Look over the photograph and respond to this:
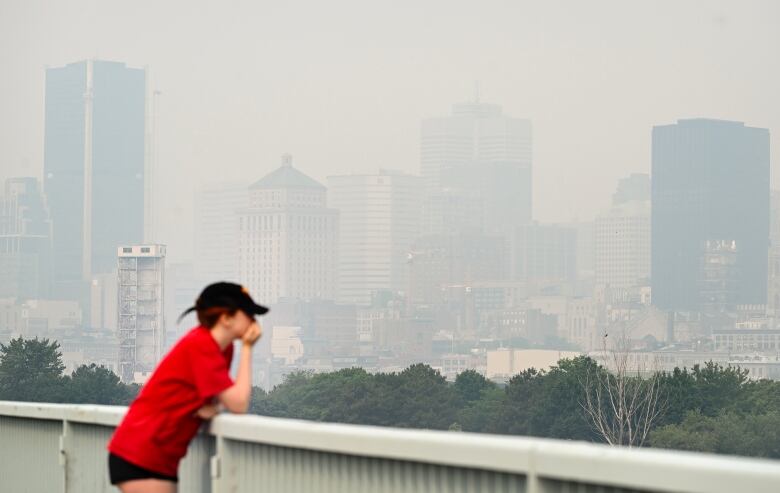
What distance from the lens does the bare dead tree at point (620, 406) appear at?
136 metres

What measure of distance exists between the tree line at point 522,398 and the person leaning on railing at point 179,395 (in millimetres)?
122651

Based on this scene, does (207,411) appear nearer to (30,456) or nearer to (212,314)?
(212,314)

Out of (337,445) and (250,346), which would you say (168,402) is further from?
(337,445)

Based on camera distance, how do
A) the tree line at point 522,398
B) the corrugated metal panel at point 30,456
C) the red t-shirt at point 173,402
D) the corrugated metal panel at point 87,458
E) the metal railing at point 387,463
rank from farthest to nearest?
the tree line at point 522,398 < the corrugated metal panel at point 30,456 < the corrugated metal panel at point 87,458 < the red t-shirt at point 173,402 < the metal railing at point 387,463

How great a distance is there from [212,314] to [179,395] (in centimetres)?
31

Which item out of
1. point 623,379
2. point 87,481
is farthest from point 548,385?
point 87,481

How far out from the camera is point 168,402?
484 centimetres

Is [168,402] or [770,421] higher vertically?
[168,402]

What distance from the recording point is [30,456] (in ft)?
24.8

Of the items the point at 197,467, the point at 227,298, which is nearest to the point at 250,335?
the point at 227,298

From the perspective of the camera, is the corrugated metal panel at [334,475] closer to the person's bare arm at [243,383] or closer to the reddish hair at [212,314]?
the person's bare arm at [243,383]

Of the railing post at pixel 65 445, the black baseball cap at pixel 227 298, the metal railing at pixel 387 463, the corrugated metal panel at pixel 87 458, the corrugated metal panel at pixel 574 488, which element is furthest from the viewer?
the railing post at pixel 65 445

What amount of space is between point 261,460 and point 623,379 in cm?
14671

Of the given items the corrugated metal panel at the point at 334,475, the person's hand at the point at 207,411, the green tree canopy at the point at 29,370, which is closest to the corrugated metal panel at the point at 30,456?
the corrugated metal panel at the point at 334,475
